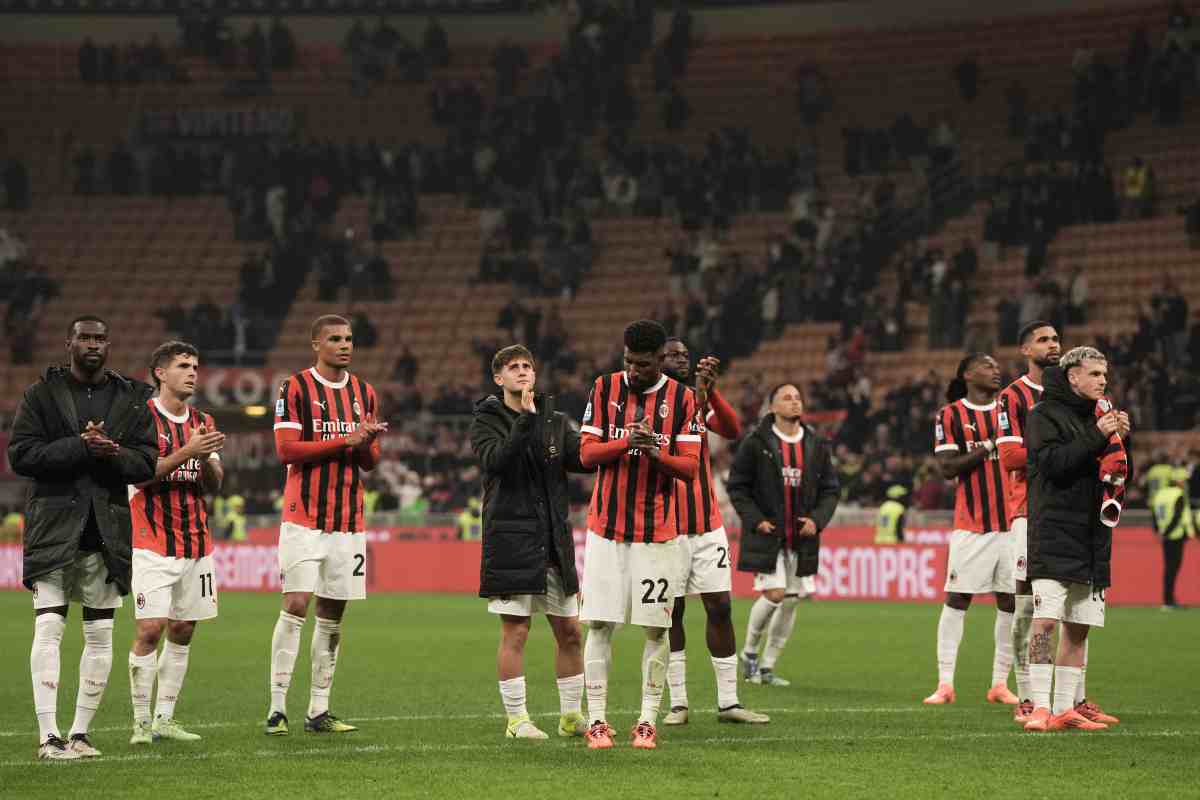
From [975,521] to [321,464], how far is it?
4921 millimetres

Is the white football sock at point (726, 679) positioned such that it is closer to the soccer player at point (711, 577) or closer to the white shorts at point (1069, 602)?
the soccer player at point (711, 577)

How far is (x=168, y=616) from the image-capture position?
11211 millimetres

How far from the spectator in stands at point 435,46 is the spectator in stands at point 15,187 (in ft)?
34.1

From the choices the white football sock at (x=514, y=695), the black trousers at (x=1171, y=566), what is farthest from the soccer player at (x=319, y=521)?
the black trousers at (x=1171, y=566)

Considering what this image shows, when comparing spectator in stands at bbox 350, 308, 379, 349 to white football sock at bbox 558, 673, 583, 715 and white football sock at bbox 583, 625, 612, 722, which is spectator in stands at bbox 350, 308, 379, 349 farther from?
white football sock at bbox 583, 625, 612, 722

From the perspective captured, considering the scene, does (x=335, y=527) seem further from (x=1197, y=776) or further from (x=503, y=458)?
(x=1197, y=776)

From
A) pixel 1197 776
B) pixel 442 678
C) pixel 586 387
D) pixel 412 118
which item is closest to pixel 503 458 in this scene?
pixel 1197 776

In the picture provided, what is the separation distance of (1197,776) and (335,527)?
17.7ft

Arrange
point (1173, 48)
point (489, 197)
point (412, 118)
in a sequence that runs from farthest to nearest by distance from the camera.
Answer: point (412, 118) < point (489, 197) < point (1173, 48)

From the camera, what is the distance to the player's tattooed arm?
11.2 metres

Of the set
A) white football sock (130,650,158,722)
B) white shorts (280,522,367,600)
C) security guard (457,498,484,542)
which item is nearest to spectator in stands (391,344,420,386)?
security guard (457,498,484,542)

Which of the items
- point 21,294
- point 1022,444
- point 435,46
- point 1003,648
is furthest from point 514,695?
point 435,46

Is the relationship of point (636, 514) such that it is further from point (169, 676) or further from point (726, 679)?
point (169, 676)

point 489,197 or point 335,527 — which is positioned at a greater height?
point 489,197
